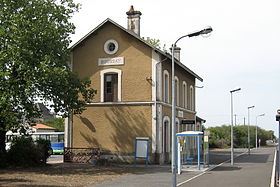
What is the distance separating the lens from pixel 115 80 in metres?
25.3

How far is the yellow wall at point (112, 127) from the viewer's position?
24.2m

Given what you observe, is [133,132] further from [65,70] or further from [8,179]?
[8,179]

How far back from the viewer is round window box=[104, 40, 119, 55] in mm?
25312

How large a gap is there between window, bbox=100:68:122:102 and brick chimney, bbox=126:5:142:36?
334 centimetres

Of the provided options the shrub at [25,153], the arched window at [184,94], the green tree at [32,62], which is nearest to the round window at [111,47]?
the green tree at [32,62]

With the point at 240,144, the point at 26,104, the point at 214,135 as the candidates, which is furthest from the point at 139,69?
the point at 240,144

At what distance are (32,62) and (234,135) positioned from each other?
2039 inches

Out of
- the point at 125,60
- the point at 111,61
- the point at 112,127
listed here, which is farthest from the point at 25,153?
the point at 125,60

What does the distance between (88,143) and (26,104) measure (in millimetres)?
6961

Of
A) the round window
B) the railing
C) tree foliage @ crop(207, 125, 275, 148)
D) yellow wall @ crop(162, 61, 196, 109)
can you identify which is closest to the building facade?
the round window

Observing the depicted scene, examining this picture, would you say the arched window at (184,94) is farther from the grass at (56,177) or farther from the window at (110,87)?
the grass at (56,177)

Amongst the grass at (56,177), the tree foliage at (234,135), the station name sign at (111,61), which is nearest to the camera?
the grass at (56,177)

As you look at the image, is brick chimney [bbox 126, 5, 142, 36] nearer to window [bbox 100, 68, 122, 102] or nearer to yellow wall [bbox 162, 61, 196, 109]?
yellow wall [bbox 162, 61, 196, 109]

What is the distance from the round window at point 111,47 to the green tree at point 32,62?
4.62 metres
